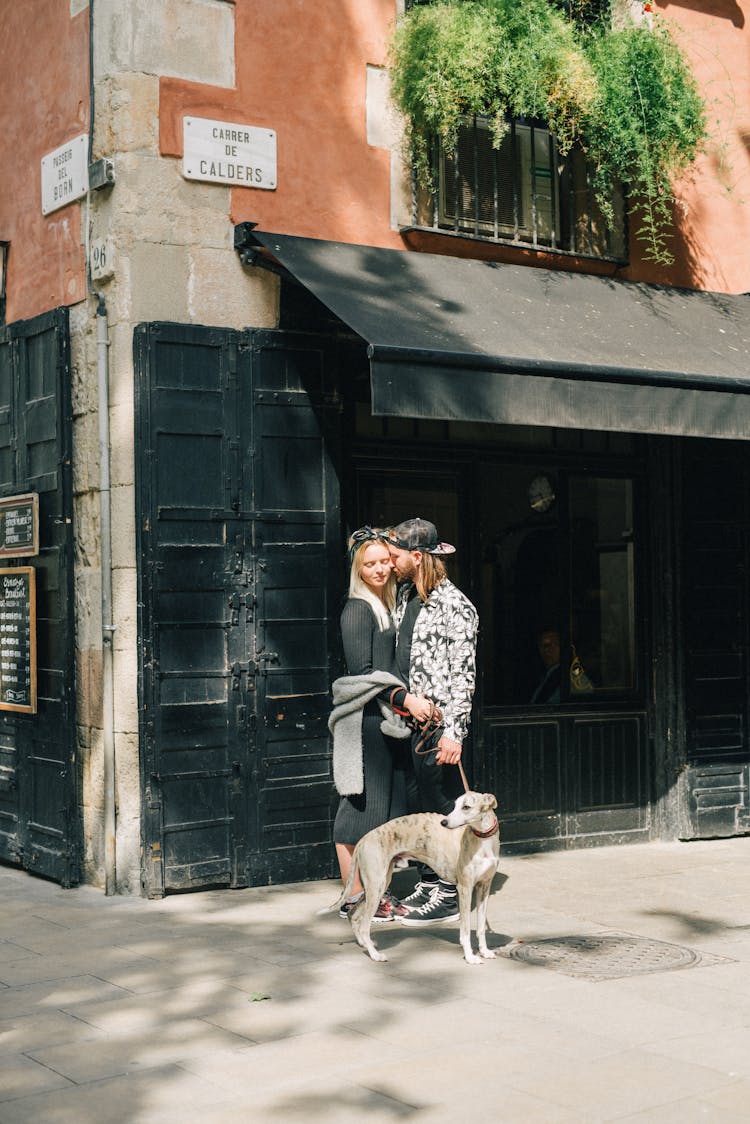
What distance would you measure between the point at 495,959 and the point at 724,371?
367 cm

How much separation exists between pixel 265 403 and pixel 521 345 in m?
1.45

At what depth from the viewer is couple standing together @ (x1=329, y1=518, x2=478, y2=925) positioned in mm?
6551

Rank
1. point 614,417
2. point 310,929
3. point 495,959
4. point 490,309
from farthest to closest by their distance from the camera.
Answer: point 490,309
point 614,417
point 310,929
point 495,959

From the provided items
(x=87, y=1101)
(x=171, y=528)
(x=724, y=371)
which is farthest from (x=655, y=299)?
(x=87, y=1101)

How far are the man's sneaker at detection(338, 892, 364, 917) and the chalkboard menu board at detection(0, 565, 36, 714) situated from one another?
238cm

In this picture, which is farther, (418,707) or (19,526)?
(19,526)

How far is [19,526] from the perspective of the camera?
27.1ft

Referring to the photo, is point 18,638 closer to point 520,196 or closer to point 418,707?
point 418,707

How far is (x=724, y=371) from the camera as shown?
25.8 ft

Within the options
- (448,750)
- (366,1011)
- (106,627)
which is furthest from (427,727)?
(106,627)

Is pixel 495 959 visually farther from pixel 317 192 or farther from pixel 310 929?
pixel 317 192

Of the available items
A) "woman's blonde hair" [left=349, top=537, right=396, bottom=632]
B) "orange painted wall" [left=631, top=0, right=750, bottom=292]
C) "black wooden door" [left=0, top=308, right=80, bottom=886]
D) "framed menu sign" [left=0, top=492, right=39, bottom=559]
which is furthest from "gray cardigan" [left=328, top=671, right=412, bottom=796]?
"orange painted wall" [left=631, top=0, right=750, bottom=292]

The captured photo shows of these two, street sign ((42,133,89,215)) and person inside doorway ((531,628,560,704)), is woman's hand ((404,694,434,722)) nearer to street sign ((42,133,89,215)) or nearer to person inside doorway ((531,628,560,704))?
person inside doorway ((531,628,560,704))

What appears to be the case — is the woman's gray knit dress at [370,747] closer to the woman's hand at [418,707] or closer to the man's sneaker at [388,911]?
the woman's hand at [418,707]
